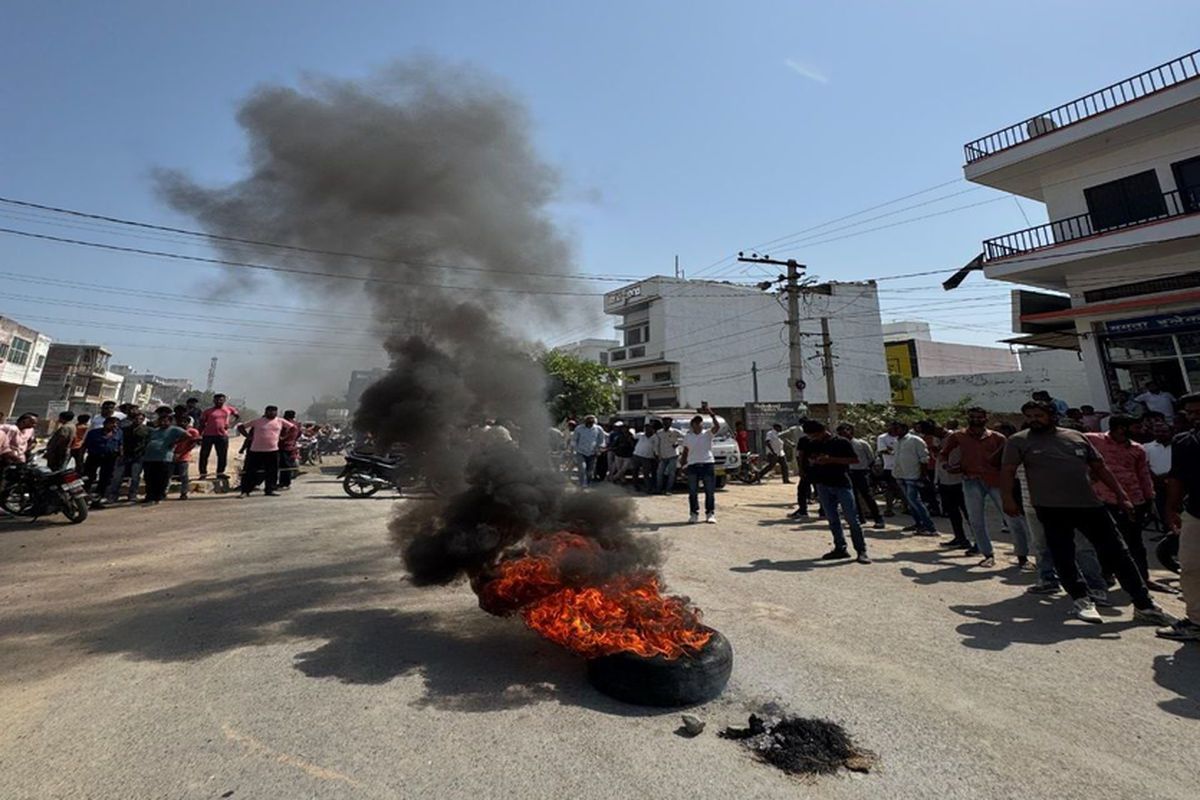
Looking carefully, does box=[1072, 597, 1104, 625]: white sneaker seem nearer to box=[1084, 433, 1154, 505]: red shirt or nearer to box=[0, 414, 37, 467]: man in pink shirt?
box=[1084, 433, 1154, 505]: red shirt

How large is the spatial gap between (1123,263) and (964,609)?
15122 mm

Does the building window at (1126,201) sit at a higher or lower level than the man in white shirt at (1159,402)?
higher

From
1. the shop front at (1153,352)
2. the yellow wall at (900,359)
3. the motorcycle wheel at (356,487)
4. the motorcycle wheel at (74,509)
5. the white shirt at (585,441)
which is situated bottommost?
the motorcycle wheel at (74,509)

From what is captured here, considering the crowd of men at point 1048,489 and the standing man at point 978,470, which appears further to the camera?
the standing man at point 978,470

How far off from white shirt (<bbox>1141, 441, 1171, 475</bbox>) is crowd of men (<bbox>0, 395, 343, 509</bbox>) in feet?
42.4

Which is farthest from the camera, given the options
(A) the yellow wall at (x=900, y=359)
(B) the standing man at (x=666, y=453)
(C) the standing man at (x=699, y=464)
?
(A) the yellow wall at (x=900, y=359)

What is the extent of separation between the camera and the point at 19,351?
33.8m

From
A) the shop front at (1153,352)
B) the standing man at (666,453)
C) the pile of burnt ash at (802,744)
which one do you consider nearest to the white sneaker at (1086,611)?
the pile of burnt ash at (802,744)

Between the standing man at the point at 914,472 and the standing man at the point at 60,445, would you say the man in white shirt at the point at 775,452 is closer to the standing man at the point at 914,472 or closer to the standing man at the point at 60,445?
the standing man at the point at 914,472

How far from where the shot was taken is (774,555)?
6.16 meters

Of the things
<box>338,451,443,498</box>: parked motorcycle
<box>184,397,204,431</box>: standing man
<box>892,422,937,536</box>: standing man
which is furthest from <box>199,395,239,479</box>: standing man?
<box>892,422,937,536</box>: standing man

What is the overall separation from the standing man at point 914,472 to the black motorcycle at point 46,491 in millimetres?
11547

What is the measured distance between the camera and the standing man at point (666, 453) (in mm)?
11383

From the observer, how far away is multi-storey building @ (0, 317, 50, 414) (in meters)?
31.1
